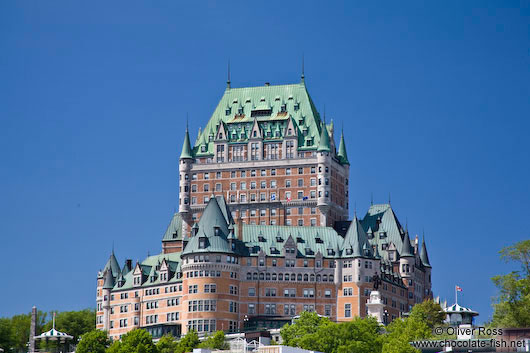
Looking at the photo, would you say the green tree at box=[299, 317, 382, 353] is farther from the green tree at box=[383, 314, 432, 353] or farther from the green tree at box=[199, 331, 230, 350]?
the green tree at box=[199, 331, 230, 350]

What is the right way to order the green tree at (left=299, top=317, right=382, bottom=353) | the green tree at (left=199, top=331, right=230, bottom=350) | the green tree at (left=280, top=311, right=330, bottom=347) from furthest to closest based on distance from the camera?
the green tree at (left=280, top=311, right=330, bottom=347) → the green tree at (left=199, top=331, right=230, bottom=350) → the green tree at (left=299, top=317, right=382, bottom=353)

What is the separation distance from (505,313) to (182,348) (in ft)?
155

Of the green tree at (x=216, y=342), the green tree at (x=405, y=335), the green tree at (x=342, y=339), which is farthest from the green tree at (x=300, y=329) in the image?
the green tree at (x=405, y=335)

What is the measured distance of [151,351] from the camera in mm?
199125

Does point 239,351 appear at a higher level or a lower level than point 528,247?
lower

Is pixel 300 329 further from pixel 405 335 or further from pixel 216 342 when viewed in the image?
pixel 405 335

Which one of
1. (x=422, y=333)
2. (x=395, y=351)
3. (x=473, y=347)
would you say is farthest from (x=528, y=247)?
(x=473, y=347)

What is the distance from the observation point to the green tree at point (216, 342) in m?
193

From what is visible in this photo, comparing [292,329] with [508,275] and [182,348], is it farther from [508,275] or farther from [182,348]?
[508,275]

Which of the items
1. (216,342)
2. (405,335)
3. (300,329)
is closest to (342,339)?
(405,335)

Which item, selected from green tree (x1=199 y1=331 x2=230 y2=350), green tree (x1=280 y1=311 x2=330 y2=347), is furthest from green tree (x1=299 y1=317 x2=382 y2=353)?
green tree (x1=199 y1=331 x2=230 y2=350)

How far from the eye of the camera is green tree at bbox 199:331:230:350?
192875mm

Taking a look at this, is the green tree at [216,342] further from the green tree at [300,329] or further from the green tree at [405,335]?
the green tree at [405,335]

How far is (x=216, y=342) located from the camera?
7667 inches
